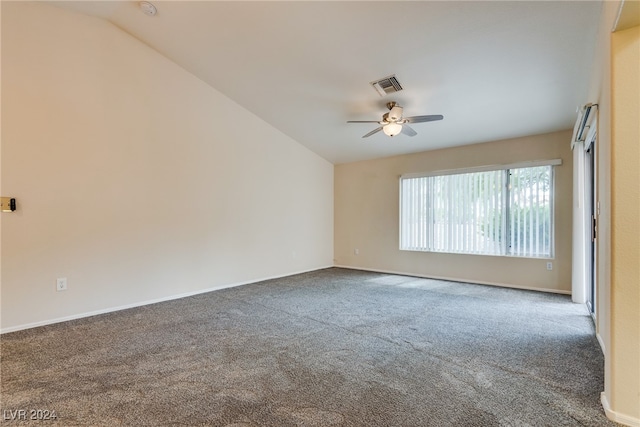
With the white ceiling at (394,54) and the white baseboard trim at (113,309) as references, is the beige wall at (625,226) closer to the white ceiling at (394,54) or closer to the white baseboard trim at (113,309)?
the white ceiling at (394,54)

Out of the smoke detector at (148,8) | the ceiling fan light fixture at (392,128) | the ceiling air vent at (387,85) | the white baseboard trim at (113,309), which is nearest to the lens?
the white baseboard trim at (113,309)

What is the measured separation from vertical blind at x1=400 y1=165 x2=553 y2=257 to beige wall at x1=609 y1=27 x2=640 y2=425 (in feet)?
10.8

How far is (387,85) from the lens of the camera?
377cm

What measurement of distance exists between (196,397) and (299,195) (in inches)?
178

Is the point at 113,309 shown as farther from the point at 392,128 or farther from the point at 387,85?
the point at 387,85

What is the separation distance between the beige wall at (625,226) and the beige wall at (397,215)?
3.26 metres

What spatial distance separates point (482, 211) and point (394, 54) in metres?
3.11

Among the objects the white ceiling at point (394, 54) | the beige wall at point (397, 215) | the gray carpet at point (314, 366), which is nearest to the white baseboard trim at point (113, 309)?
the gray carpet at point (314, 366)

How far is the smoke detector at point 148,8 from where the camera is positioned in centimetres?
329

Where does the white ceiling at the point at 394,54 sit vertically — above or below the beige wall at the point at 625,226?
above

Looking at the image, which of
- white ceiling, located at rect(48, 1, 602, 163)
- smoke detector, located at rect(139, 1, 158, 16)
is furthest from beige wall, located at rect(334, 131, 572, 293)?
smoke detector, located at rect(139, 1, 158, 16)

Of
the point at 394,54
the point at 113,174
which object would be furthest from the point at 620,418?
the point at 113,174

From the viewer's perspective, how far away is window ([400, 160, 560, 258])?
4.57m

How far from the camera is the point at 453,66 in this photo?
3.34 metres
